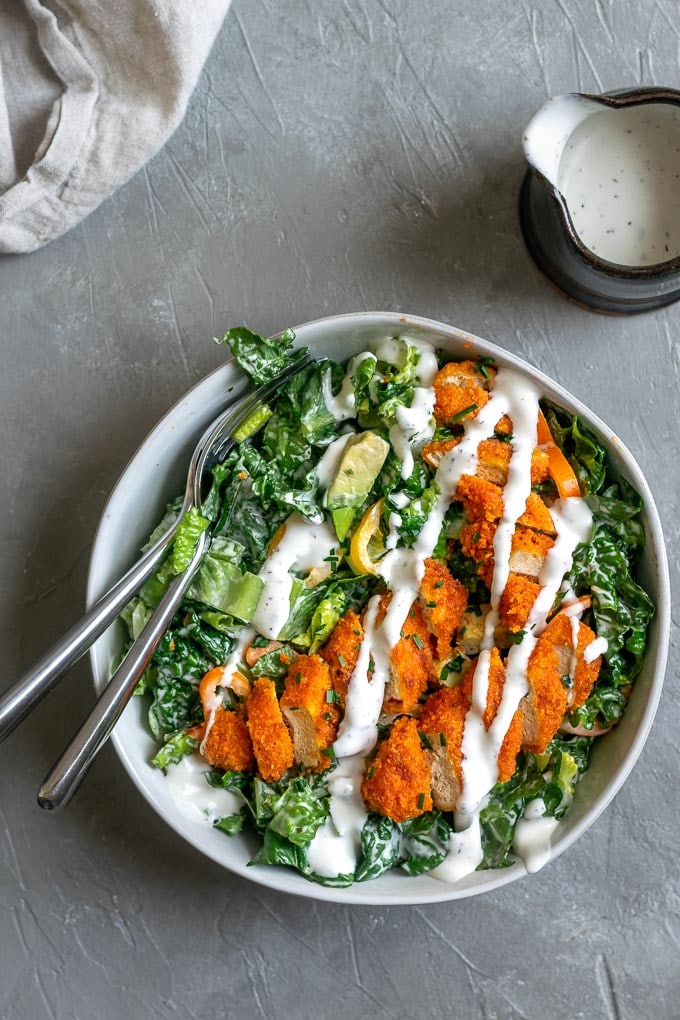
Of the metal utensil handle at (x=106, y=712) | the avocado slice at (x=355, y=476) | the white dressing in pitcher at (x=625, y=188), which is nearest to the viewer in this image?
the metal utensil handle at (x=106, y=712)

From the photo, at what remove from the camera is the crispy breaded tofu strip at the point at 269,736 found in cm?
229

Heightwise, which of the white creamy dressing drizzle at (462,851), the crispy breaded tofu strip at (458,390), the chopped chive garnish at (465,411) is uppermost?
the crispy breaded tofu strip at (458,390)

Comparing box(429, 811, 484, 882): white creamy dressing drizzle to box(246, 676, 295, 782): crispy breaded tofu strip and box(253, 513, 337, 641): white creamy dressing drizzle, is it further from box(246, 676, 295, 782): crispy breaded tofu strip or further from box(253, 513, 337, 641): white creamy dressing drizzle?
box(253, 513, 337, 641): white creamy dressing drizzle

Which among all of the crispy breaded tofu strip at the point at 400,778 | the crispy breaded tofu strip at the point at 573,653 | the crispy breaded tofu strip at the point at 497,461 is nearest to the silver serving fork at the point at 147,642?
the crispy breaded tofu strip at the point at 497,461

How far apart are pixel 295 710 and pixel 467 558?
625 mm

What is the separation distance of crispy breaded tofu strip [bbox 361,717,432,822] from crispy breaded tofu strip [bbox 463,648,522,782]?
0.20 metres

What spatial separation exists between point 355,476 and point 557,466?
55cm

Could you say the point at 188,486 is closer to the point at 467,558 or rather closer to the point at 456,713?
the point at 467,558

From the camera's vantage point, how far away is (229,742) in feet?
7.64

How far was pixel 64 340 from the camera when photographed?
270 cm

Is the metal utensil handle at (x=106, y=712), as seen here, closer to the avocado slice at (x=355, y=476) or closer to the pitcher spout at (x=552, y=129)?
the avocado slice at (x=355, y=476)

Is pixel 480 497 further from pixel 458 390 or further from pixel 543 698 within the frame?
pixel 543 698

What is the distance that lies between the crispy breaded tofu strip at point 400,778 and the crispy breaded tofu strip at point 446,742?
0.03 metres

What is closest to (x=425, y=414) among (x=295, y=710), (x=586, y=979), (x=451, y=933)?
(x=295, y=710)
